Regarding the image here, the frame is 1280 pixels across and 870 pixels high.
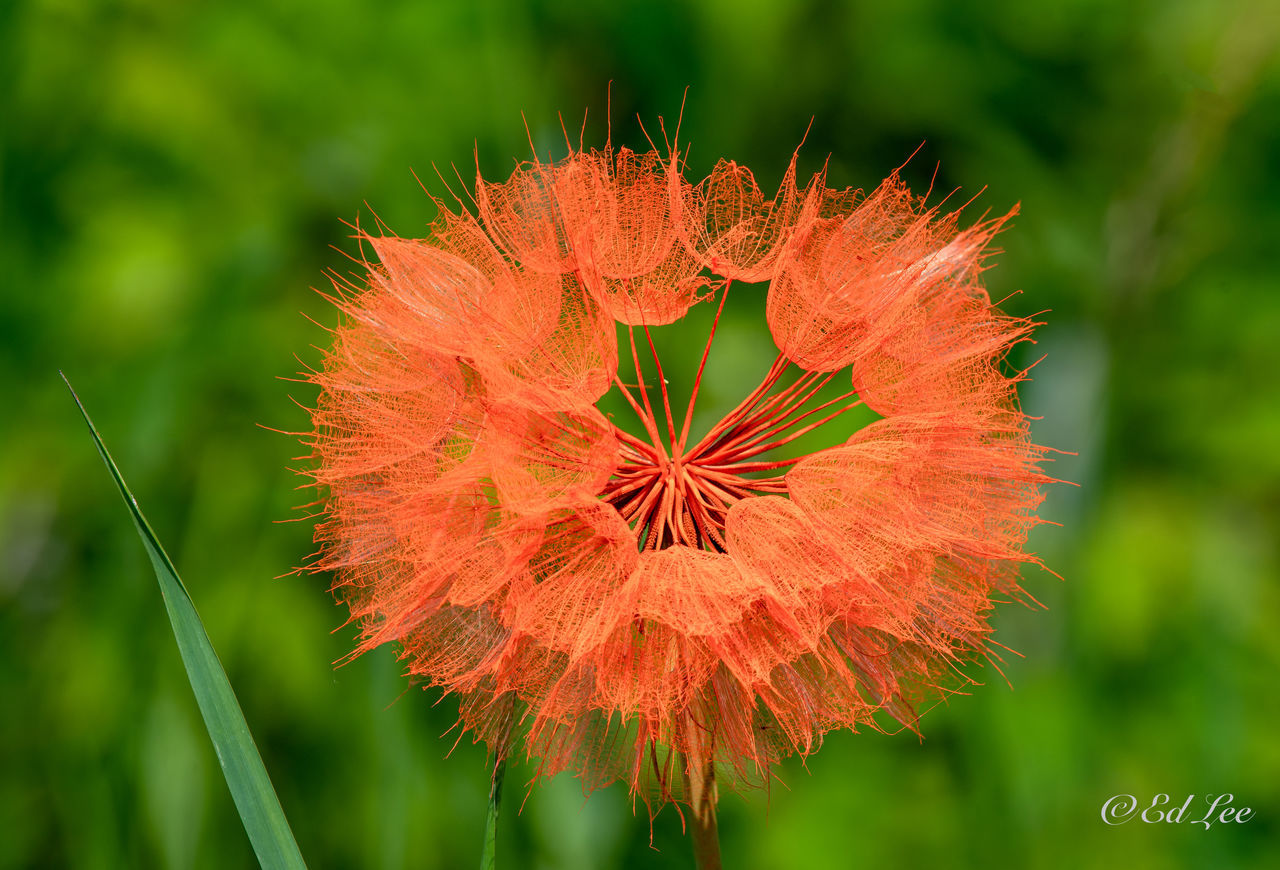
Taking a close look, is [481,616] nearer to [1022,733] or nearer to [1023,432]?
[1023,432]

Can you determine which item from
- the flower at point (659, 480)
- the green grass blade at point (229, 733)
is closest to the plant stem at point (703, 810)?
the flower at point (659, 480)

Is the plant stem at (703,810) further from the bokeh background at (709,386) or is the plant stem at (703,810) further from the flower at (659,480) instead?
the bokeh background at (709,386)

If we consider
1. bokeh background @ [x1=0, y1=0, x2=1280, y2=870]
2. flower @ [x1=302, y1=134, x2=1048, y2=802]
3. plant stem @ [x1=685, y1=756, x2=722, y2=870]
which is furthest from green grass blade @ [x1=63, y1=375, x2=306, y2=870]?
bokeh background @ [x1=0, y1=0, x2=1280, y2=870]

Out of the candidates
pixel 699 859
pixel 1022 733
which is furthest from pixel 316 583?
pixel 1022 733

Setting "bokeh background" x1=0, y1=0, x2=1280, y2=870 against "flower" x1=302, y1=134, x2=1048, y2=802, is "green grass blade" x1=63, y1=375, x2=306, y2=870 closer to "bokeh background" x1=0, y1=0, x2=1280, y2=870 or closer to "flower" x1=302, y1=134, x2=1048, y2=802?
"flower" x1=302, y1=134, x2=1048, y2=802

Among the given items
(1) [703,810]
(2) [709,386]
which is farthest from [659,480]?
(2) [709,386]

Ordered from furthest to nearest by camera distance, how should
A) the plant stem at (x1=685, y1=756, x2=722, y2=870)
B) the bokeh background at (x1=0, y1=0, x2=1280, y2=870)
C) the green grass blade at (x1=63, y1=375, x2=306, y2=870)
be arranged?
the bokeh background at (x1=0, y1=0, x2=1280, y2=870), the plant stem at (x1=685, y1=756, x2=722, y2=870), the green grass blade at (x1=63, y1=375, x2=306, y2=870)

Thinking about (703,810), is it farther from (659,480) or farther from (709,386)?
(709,386)
